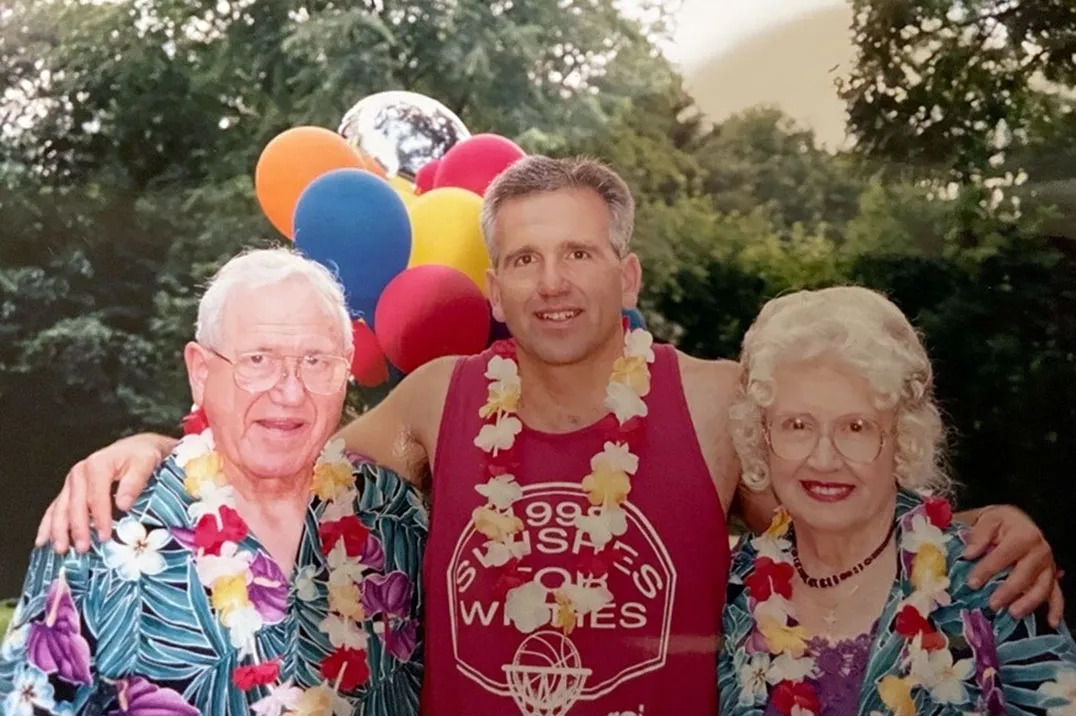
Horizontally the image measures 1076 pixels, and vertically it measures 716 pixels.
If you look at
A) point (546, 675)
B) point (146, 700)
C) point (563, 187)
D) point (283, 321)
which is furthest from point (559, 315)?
point (146, 700)

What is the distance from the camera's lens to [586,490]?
57.4 inches

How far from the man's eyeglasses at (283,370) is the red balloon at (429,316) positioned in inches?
3.1

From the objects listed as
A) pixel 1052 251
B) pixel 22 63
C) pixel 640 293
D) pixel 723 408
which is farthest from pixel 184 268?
pixel 1052 251

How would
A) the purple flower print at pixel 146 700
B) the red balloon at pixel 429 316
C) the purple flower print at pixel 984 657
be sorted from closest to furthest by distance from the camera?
the purple flower print at pixel 984 657 → the purple flower print at pixel 146 700 → the red balloon at pixel 429 316

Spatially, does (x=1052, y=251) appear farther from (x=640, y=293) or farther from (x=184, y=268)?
(x=184, y=268)

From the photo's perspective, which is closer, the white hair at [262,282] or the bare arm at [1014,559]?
the bare arm at [1014,559]

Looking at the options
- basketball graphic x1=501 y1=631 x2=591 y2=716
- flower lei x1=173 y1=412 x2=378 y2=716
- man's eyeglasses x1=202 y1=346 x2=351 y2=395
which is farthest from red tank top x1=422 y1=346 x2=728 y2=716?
man's eyeglasses x1=202 y1=346 x2=351 y2=395

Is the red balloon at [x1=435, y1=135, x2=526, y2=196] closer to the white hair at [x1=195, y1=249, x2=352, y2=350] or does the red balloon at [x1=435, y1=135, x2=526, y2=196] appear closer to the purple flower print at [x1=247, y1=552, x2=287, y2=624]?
the white hair at [x1=195, y1=249, x2=352, y2=350]

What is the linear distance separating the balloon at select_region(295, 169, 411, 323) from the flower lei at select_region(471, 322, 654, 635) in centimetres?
21

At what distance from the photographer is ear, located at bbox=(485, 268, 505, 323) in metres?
1.50

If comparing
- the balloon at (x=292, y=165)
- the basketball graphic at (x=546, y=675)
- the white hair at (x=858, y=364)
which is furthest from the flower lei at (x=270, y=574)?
the white hair at (x=858, y=364)

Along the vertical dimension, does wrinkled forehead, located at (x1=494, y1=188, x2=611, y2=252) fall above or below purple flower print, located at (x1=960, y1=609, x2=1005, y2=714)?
above

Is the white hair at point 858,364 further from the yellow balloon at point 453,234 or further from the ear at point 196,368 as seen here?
the ear at point 196,368

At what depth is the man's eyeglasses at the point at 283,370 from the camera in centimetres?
147
